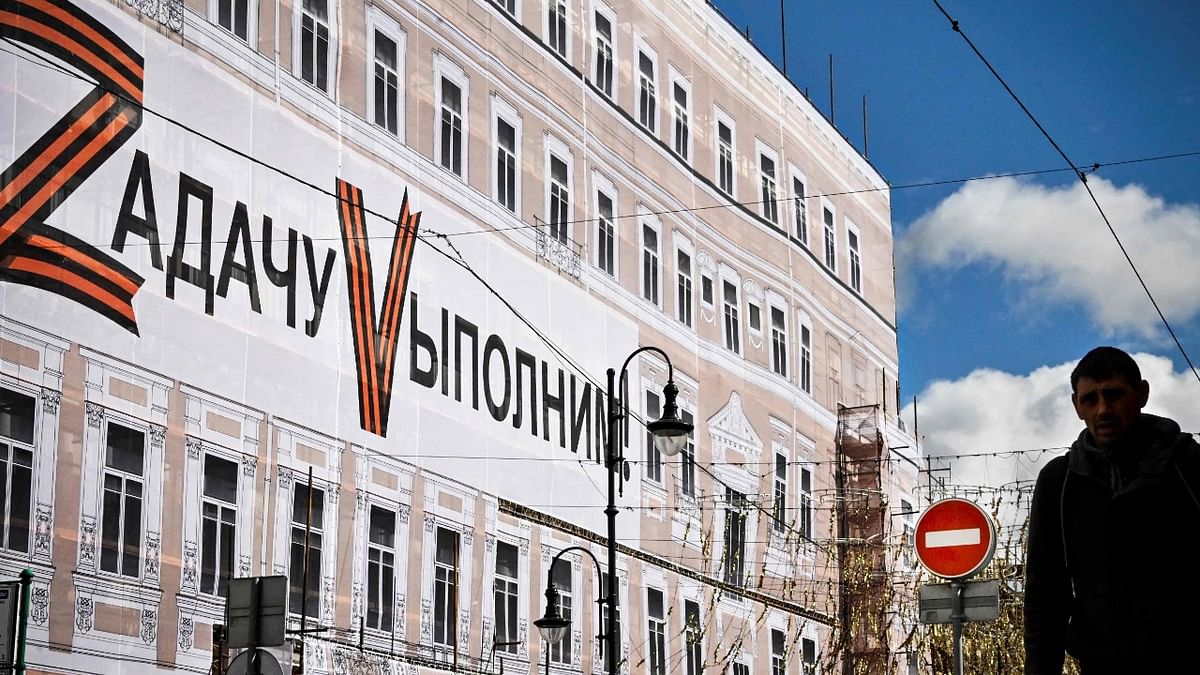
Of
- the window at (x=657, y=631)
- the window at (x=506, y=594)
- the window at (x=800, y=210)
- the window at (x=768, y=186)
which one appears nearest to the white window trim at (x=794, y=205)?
the window at (x=800, y=210)

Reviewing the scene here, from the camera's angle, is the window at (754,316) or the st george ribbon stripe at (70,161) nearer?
the st george ribbon stripe at (70,161)

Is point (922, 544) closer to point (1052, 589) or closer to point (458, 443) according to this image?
point (1052, 589)

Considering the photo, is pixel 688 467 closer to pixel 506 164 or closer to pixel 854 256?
pixel 506 164

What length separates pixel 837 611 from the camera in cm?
4347

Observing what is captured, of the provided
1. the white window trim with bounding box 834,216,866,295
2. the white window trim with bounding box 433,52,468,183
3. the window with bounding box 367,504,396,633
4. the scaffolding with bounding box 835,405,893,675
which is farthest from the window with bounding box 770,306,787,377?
the window with bounding box 367,504,396,633

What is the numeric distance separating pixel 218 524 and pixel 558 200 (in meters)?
11.5

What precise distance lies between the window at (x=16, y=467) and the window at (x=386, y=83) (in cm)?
844

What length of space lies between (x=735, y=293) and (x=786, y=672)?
856 cm

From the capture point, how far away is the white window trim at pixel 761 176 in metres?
41.7

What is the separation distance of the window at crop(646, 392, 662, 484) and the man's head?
2978cm

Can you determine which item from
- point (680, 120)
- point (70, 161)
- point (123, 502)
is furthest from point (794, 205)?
point (123, 502)

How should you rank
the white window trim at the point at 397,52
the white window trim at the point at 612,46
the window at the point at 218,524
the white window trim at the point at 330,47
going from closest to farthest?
the window at the point at 218,524 < the white window trim at the point at 330,47 < the white window trim at the point at 397,52 < the white window trim at the point at 612,46

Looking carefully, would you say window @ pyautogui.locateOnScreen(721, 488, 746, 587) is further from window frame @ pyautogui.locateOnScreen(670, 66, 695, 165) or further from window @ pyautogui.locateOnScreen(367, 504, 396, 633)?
window @ pyautogui.locateOnScreen(367, 504, 396, 633)

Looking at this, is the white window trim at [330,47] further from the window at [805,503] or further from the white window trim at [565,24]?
the window at [805,503]
